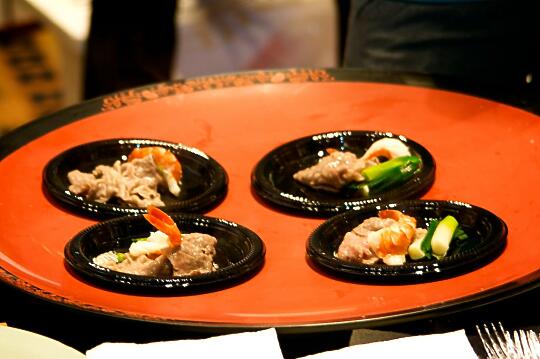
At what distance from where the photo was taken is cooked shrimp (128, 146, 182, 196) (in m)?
2.29

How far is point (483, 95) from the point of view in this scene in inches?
103

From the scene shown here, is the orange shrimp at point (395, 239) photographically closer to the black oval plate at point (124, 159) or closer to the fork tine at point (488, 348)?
the fork tine at point (488, 348)

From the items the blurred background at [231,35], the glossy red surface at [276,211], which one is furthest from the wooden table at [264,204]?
the blurred background at [231,35]

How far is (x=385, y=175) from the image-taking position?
2.23 m

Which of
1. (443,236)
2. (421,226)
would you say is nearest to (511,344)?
(443,236)

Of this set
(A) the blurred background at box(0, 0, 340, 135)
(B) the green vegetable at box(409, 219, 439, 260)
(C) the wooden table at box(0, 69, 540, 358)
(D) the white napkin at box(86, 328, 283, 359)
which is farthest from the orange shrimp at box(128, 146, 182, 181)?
(A) the blurred background at box(0, 0, 340, 135)

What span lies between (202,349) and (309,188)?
82 centimetres

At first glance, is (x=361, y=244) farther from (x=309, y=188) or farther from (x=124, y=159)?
(x=124, y=159)

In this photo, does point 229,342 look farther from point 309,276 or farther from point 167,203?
point 167,203

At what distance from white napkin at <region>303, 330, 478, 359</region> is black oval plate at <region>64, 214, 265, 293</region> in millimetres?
330

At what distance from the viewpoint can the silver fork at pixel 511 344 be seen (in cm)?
151

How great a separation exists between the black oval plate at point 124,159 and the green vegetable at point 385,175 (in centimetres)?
30

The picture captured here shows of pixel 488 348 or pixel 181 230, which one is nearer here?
pixel 488 348

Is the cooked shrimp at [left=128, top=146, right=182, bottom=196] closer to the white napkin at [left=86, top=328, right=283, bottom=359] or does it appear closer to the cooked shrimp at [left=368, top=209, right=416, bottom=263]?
the cooked shrimp at [left=368, top=209, right=416, bottom=263]
